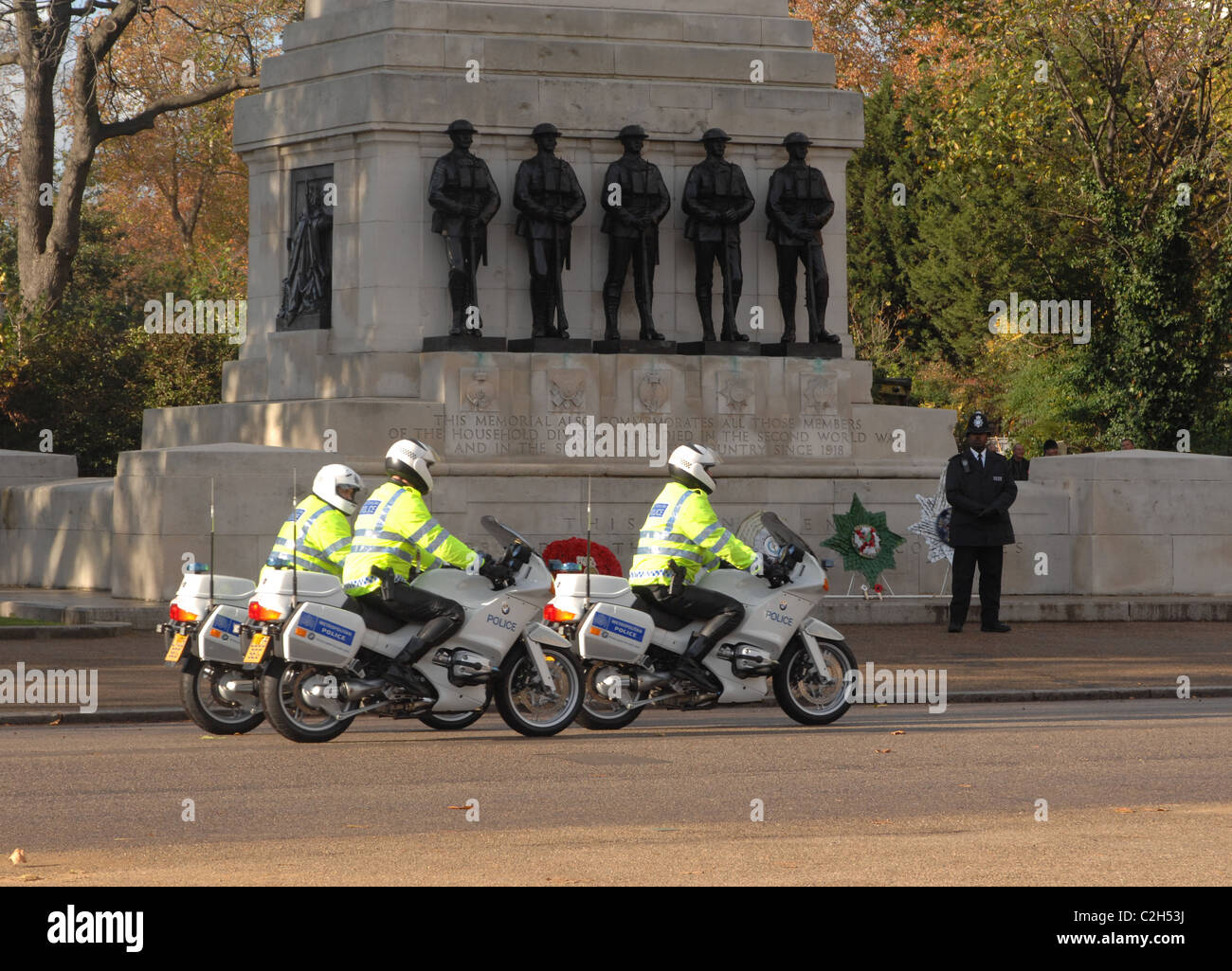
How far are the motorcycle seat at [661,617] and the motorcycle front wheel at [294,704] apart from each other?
227cm

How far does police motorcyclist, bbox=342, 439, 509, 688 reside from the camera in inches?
516

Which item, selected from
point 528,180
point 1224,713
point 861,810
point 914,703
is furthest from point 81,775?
point 528,180

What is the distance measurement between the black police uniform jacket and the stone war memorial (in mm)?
2659

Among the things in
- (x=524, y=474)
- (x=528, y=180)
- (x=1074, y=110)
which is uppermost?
(x=1074, y=110)

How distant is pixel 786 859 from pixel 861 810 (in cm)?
151

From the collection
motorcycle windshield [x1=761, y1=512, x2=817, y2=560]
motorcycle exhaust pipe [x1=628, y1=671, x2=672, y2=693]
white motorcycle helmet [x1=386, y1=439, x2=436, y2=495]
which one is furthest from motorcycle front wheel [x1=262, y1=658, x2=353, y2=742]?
motorcycle windshield [x1=761, y1=512, x2=817, y2=560]

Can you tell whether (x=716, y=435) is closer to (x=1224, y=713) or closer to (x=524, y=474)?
(x=524, y=474)

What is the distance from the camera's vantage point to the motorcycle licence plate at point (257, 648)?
1259cm

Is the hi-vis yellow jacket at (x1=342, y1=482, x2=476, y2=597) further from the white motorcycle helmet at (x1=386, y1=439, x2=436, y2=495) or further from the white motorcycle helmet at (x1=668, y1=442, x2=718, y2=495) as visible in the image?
the white motorcycle helmet at (x1=668, y1=442, x2=718, y2=495)

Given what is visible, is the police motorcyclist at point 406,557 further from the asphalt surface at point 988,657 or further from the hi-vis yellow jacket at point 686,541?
the asphalt surface at point 988,657

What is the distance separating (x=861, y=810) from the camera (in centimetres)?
1017

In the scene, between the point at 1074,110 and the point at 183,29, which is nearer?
the point at 1074,110

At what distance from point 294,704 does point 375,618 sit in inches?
30.1

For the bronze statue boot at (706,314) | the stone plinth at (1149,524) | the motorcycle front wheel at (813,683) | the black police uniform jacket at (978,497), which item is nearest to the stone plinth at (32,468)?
the bronze statue boot at (706,314)
